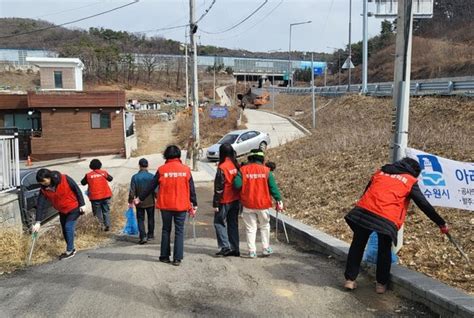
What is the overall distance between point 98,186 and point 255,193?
4.42 m

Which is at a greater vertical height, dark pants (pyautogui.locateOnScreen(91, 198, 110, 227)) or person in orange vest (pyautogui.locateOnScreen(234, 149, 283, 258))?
person in orange vest (pyautogui.locateOnScreen(234, 149, 283, 258))

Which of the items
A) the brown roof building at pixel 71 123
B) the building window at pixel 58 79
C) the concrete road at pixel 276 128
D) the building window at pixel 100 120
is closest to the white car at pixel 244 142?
the concrete road at pixel 276 128

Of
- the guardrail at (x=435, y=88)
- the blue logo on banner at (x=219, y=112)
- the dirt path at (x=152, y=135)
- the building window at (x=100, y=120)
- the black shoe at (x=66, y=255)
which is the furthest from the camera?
the blue logo on banner at (x=219, y=112)

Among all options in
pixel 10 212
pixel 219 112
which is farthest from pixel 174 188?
pixel 219 112

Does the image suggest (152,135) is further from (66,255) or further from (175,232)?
(175,232)

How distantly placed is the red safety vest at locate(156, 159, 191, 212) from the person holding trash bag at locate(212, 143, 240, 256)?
0.52 meters

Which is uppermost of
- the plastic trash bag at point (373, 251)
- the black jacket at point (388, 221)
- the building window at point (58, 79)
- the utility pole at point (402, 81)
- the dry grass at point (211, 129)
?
the building window at point (58, 79)

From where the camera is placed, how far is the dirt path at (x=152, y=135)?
36828 mm

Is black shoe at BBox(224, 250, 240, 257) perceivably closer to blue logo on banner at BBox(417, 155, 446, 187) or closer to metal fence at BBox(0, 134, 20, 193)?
blue logo on banner at BBox(417, 155, 446, 187)

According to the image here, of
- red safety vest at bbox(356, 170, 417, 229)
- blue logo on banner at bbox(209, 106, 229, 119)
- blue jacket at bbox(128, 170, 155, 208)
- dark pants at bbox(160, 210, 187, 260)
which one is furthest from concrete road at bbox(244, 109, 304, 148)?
red safety vest at bbox(356, 170, 417, 229)

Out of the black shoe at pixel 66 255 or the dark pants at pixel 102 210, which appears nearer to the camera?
the black shoe at pixel 66 255

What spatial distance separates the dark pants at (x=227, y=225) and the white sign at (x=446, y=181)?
99.3 inches

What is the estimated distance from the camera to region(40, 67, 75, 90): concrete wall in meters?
42.6

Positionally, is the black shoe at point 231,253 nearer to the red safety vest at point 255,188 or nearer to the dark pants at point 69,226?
the red safety vest at point 255,188
